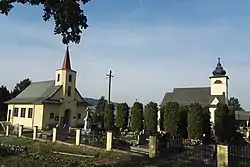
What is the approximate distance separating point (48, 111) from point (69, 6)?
101 feet

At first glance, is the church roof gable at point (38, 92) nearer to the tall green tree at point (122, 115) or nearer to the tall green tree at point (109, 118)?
the tall green tree at point (109, 118)

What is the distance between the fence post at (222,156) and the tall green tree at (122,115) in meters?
22.8

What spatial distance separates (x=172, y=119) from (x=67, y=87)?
17.9m

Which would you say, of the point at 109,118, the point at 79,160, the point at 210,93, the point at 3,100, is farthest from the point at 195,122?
the point at 3,100

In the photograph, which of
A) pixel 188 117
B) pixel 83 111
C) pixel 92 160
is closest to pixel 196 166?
pixel 92 160

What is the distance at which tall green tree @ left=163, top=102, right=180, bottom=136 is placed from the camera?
30.2 m

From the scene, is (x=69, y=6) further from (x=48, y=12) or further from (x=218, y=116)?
(x=218, y=116)

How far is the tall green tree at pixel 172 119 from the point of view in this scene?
30219 mm

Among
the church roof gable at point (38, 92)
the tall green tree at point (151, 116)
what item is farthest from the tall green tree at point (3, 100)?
the tall green tree at point (151, 116)

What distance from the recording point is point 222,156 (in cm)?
1400

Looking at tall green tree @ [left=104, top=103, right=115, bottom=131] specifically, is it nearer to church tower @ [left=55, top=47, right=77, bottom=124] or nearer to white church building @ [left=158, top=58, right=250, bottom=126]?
church tower @ [left=55, top=47, right=77, bottom=124]

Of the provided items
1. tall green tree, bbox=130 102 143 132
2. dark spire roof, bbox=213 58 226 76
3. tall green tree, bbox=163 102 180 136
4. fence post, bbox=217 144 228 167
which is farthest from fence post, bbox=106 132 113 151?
dark spire roof, bbox=213 58 226 76

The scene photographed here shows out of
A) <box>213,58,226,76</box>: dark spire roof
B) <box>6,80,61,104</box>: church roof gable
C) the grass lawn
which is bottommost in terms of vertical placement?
the grass lawn

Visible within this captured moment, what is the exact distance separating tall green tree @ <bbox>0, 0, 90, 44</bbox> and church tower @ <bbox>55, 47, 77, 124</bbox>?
30.1m
